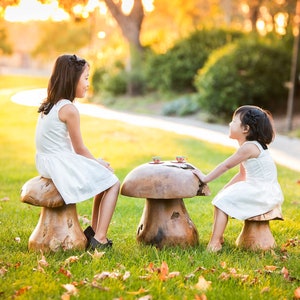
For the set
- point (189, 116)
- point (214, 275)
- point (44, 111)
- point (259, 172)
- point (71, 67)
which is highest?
point (71, 67)

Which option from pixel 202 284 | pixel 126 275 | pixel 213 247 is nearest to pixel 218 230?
pixel 213 247

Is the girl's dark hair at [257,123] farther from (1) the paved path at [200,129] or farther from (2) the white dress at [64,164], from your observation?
(1) the paved path at [200,129]

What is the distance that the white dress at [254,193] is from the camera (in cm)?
531

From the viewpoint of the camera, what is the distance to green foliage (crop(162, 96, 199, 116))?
21000 mm

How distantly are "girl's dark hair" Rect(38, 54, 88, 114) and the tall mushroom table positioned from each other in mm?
901

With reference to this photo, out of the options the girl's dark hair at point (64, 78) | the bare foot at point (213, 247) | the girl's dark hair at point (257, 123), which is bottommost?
the bare foot at point (213, 247)

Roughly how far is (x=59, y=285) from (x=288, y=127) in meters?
13.4

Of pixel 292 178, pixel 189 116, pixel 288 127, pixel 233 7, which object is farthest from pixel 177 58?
pixel 233 7

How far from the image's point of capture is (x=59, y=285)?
4242mm

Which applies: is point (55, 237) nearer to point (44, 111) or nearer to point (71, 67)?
point (44, 111)

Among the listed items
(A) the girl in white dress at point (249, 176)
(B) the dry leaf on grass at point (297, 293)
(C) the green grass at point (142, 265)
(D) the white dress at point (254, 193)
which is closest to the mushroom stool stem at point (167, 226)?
(C) the green grass at point (142, 265)

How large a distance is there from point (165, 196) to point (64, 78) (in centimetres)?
129

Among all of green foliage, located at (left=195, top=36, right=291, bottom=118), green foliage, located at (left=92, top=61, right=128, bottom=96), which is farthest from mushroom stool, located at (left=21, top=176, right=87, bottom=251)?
green foliage, located at (left=92, top=61, right=128, bottom=96)

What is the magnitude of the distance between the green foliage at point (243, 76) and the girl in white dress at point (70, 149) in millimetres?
13180
